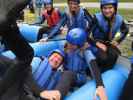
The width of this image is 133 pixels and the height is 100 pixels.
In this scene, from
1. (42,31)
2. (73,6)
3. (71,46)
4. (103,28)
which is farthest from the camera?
(42,31)

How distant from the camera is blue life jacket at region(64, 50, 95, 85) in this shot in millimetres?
4504

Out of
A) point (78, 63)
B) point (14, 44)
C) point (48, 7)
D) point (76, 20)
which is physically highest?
point (14, 44)

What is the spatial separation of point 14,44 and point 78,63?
1850 mm

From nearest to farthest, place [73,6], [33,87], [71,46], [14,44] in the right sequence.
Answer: [14,44], [33,87], [71,46], [73,6]

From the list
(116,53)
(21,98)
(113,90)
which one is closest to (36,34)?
(116,53)

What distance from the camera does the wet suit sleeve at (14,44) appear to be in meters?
2.47

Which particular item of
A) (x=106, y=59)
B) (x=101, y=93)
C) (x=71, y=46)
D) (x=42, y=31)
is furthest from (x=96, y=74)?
(x=42, y=31)

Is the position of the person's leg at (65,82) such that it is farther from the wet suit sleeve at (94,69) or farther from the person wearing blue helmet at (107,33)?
the person wearing blue helmet at (107,33)

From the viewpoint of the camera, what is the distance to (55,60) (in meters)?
4.37

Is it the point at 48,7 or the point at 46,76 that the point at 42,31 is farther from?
the point at 46,76

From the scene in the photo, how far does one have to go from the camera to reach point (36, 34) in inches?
303

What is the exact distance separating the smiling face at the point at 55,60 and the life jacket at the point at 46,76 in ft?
0.24

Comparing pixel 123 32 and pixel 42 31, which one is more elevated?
pixel 123 32

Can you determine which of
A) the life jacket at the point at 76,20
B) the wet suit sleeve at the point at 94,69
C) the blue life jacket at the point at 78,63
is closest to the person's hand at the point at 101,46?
the blue life jacket at the point at 78,63
